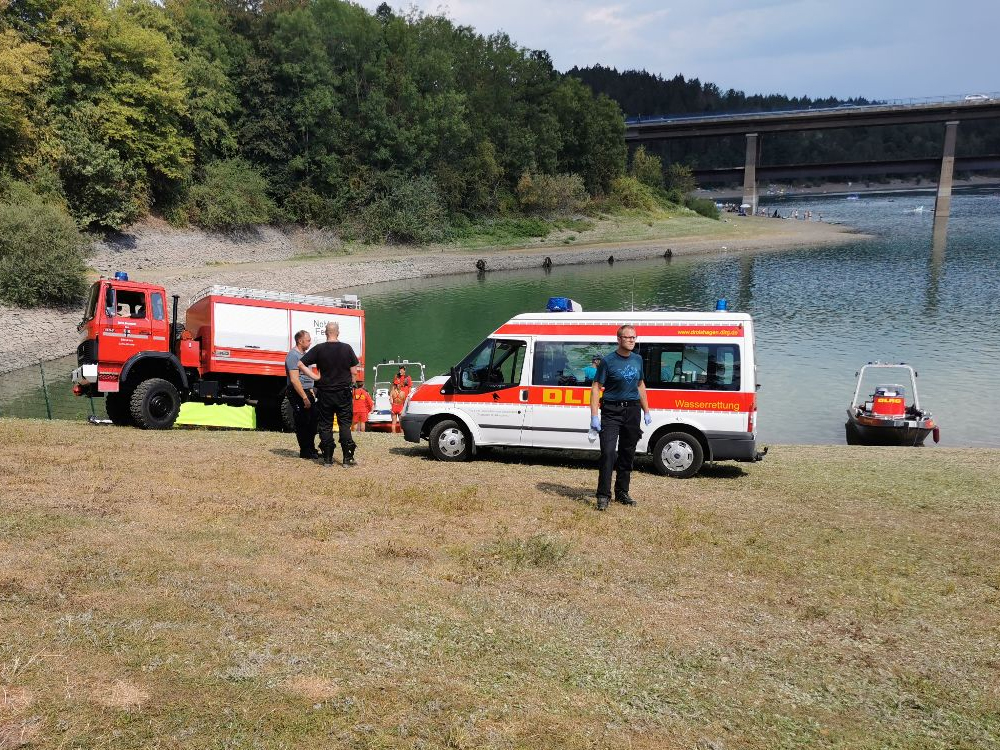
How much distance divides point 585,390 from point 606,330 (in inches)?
43.1

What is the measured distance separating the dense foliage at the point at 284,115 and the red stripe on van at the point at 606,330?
42989 millimetres

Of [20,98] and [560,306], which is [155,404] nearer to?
[560,306]

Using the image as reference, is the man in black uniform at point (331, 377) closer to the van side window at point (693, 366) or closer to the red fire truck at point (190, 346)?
the van side window at point (693, 366)

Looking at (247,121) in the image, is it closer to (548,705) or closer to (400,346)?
(400,346)

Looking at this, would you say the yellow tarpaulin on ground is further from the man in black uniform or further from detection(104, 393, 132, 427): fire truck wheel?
the man in black uniform

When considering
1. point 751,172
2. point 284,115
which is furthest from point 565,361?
point 751,172

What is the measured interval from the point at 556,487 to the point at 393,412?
11.5m

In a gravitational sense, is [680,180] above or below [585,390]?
above

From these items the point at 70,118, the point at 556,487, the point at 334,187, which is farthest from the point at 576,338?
the point at 334,187

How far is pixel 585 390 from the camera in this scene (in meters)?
13.0

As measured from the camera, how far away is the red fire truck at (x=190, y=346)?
1630cm

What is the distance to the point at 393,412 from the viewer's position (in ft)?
71.8

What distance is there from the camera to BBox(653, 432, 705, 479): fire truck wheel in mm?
12578

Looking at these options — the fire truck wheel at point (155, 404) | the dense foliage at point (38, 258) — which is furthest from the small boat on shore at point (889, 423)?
the dense foliage at point (38, 258)
